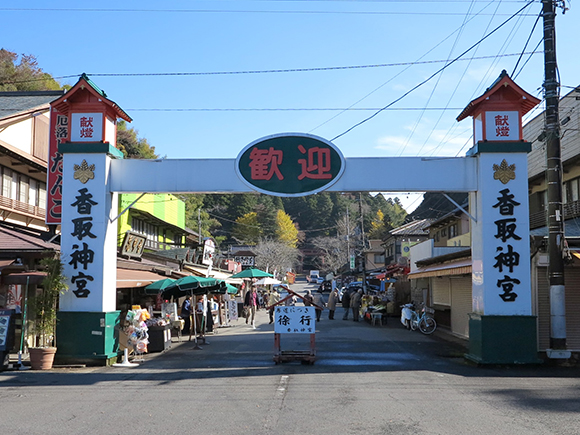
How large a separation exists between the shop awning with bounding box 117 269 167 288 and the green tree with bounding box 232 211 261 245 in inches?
2650

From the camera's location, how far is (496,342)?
13523 mm

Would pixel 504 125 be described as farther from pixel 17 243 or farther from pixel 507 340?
pixel 17 243

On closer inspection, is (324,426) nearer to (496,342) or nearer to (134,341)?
(496,342)

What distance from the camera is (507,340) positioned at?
1351 cm

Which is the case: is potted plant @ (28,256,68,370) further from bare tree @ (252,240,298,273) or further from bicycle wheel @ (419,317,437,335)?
bare tree @ (252,240,298,273)

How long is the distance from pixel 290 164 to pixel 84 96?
18.0 feet

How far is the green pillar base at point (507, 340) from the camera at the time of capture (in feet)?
44.0

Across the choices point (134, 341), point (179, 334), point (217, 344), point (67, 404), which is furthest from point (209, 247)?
point (67, 404)

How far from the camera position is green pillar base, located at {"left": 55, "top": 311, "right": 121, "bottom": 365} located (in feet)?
45.0

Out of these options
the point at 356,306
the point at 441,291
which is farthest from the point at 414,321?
the point at 356,306

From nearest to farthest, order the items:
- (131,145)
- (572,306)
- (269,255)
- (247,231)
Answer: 1. (572,306)
2. (131,145)
3. (269,255)
4. (247,231)

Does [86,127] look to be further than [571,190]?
No

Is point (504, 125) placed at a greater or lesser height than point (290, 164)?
greater

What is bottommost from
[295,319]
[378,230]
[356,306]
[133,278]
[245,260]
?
[356,306]
